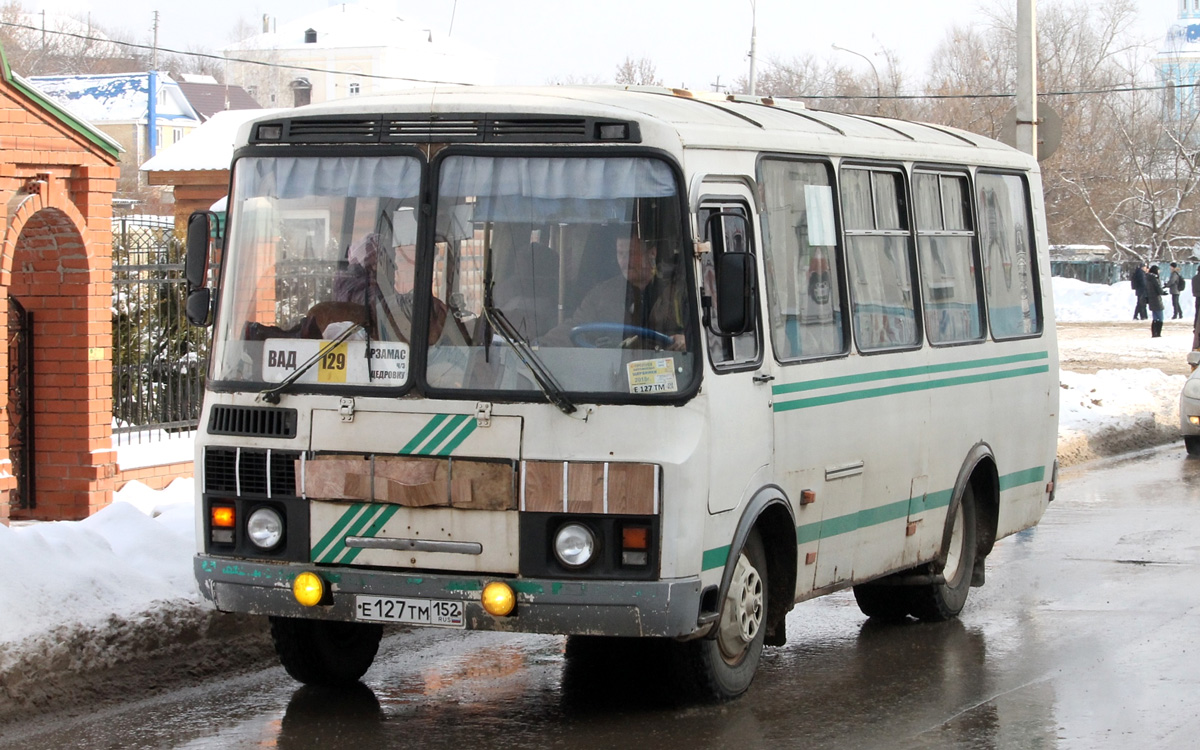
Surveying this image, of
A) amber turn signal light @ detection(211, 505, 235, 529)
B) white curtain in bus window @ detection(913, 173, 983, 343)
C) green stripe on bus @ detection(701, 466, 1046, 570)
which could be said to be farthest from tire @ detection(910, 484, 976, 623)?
amber turn signal light @ detection(211, 505, 235, 529)

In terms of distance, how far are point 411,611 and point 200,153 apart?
16.9 m

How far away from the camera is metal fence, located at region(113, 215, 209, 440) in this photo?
13.8 m

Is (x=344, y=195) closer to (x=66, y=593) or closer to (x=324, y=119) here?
(x=324, y=119)

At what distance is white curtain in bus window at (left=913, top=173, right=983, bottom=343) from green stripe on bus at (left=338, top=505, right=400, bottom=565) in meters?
3.49

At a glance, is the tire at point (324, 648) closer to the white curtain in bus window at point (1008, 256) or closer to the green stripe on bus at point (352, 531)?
the green stripe on bus at point (352, 531)

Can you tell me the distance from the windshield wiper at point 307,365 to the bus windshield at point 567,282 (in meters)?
0.35

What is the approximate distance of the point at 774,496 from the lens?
707 cm

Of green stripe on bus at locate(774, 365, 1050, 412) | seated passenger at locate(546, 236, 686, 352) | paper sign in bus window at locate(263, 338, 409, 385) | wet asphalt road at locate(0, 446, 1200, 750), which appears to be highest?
seated passenger at locate(546, 236, 686, 352)

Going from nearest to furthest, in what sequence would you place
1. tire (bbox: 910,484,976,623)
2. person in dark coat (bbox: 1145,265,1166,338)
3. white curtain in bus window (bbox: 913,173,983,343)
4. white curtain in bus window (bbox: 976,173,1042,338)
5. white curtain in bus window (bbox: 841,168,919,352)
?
1. white curtain in bus window (bbox: 841,168,919,352)
2. white curtain in bus window (bbox: 913,173,983,343)
3. tire (bbox: 910,484,976,623)
4. white curtain in bus window (bbox: 976,173,1042,338)
5. person in dark coat (bbox: 1145,265,1166,338)

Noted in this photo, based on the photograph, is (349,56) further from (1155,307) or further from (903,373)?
(903,373)

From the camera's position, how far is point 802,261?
7566 mm

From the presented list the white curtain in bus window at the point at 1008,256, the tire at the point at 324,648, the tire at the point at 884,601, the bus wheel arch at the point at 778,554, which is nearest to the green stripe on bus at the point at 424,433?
the tire at the point at 324,648

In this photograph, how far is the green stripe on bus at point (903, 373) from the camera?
7.32 meters

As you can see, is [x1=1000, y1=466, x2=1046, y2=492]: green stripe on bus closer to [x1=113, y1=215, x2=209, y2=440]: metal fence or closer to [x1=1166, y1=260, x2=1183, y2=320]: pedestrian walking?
[x1=113, y1=215, x2=209, y2=440]: metal fence
